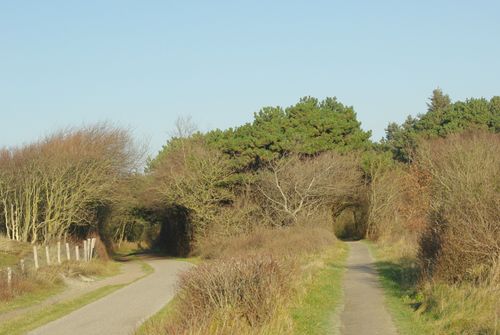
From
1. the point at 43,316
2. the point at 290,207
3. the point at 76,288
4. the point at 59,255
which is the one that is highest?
the point at 290,207

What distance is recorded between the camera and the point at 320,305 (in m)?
17.9

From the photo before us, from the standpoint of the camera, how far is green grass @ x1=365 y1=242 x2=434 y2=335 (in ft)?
47.6

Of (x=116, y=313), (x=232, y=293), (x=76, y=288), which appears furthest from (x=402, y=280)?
(x=76, y=288)

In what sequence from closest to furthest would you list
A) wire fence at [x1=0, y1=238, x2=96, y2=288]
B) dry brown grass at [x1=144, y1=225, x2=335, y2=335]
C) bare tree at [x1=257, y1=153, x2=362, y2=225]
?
dry brown grass at [x1=144, y1=225, x2=335, y2=335], wire fence at [x1=0, y1=238, x2=96, y2=288], bare tree at [x1=257, y1=153, x2=362, y2=225]

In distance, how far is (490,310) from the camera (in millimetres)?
13070

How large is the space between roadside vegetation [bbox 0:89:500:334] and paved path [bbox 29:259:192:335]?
2844mm

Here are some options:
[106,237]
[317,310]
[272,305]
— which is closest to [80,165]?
[106,237]

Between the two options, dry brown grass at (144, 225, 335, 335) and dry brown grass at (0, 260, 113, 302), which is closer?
dry brown grass at (144, 225, 335, 335)

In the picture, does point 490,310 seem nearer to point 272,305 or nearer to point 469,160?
point 272,305

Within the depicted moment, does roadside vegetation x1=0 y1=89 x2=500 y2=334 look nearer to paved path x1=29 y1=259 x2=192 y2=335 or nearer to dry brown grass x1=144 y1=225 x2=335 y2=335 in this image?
dry brown grass x1=144 y1=225 x2=335 y2=335

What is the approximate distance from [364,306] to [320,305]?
1.38m

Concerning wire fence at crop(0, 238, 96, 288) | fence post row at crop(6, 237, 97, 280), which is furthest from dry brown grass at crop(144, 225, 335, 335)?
fence post row at crop(6, 237, 97, 280)

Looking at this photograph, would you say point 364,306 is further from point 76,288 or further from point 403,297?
point 76,288

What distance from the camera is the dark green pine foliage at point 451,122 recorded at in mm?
69062
